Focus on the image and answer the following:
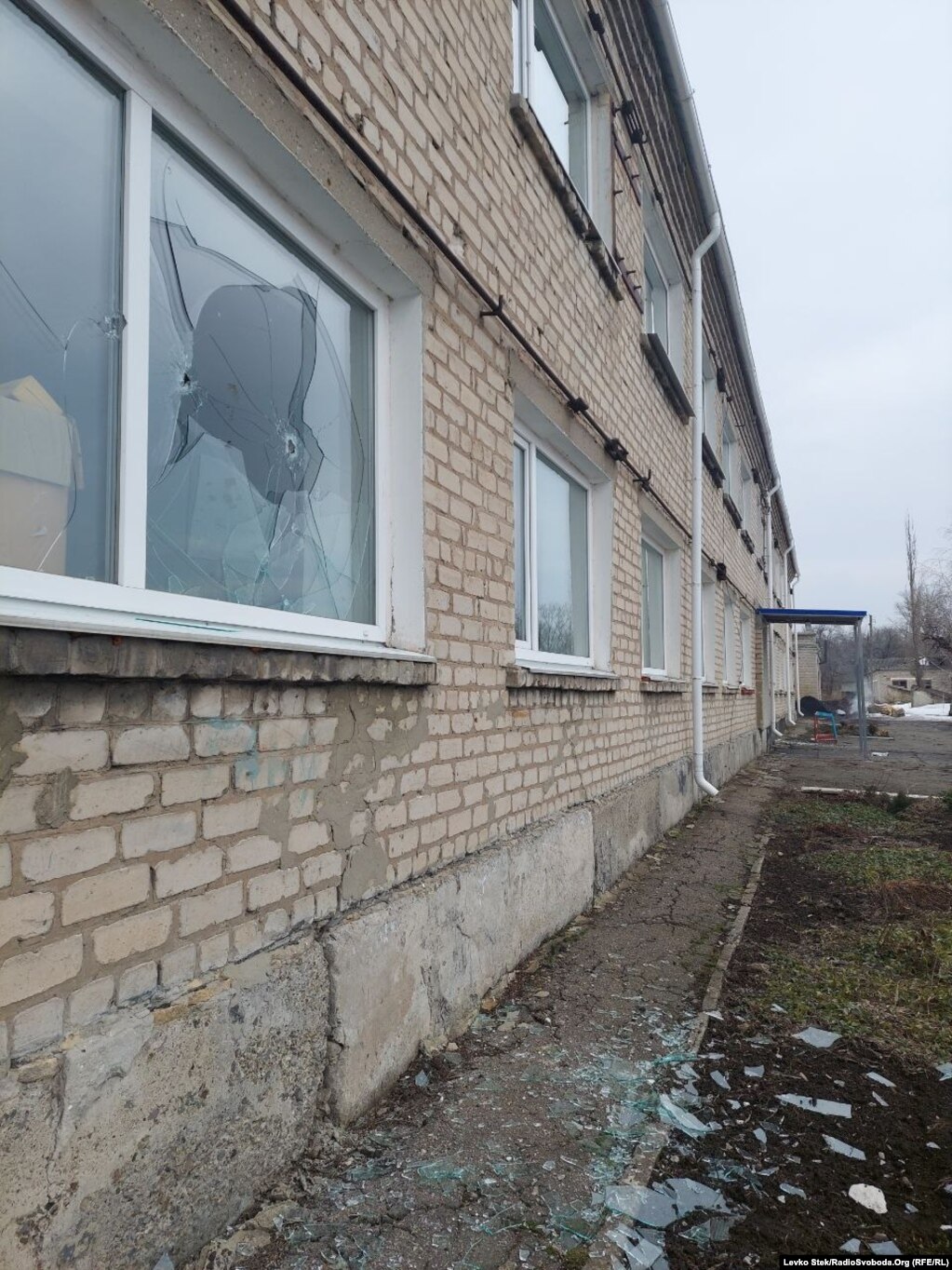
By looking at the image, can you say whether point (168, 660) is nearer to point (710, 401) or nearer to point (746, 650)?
point (710, 401)

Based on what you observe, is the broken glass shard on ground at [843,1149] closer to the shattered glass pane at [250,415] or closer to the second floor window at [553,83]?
the shattered glass pane at [250,415]

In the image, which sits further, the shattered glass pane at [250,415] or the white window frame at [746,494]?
the white window frame at [746,494]

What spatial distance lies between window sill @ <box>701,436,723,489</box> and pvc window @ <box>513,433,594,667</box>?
4141mm

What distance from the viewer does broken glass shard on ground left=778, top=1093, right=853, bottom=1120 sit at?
8.63 feet

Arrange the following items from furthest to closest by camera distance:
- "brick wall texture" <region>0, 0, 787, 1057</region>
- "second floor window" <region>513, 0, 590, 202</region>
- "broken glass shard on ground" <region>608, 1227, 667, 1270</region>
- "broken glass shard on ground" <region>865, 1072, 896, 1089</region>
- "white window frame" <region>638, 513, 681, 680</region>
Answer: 1. "white window frame" <region>638, 513, 681, 680</region>
2. "second floor window" <region>513, 0, 590, 202</region>
3. "broken glass shard on ground" <region>865, 1072, 896, 1089</region>
4. "broken glass shard on ground" <region>608, 1227, 667, 1270</region>
5. "brick wall texture" <region>0, 0, 787, 1057</region>

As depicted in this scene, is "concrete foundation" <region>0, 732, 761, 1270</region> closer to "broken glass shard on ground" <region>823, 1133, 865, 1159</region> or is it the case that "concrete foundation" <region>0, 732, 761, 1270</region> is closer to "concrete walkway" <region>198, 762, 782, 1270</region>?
"concrete walkway" <region>198, 762, 782, 1270</region>

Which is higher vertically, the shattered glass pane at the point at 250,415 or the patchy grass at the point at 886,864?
the shattered glass pane at the point at 250,415

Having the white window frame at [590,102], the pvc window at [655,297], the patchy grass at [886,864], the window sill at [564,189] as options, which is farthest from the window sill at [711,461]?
the patchy grass at [886,864]

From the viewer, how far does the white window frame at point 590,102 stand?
17.2ft

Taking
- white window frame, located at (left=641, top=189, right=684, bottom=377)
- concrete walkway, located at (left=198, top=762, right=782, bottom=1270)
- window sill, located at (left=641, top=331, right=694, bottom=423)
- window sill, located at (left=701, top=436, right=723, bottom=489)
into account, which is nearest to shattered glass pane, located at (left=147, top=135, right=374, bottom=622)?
concrete walkway, located at (left=198, top=762, right=782, bottom=1270)

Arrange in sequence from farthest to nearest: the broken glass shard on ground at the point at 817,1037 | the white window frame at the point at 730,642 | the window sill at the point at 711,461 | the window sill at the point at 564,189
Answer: the white window frame at the point at 730,642 < the window sill at the point at 711,461 < the window sill at the point at 564,189 < the broken glass shard on ground at the point at 817,1037

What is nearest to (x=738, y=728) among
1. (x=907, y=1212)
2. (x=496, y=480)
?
(x=496, y=480)

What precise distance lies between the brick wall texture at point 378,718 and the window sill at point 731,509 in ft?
21.5

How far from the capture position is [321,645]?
2482 millimetres
